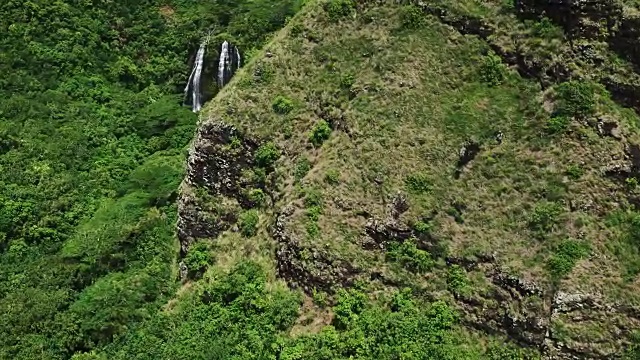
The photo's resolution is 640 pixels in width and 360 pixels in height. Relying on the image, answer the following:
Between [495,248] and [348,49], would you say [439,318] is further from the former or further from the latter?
[348,49]

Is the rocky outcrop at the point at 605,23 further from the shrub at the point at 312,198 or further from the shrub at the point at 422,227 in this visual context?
the shrub at the point at 312,198

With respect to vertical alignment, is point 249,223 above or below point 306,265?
above

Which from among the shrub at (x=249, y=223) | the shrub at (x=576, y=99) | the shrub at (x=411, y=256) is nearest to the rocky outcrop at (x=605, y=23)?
the shrub at (x=576, y=99)

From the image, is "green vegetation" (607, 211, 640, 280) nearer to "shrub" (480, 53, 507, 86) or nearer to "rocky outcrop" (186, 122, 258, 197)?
"shrub" (480, 53, 507, 86)

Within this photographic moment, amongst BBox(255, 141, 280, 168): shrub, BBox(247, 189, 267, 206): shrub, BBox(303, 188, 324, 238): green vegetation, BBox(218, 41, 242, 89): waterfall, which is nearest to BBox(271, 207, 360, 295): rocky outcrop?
BBox(303, 188, 324, 238): green vegetation

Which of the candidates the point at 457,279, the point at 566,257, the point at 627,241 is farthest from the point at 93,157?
the point at 627,241

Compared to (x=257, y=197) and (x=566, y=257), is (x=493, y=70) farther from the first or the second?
(x=257, y=197)

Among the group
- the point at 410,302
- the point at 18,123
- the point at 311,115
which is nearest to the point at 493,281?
the point at 410,302
